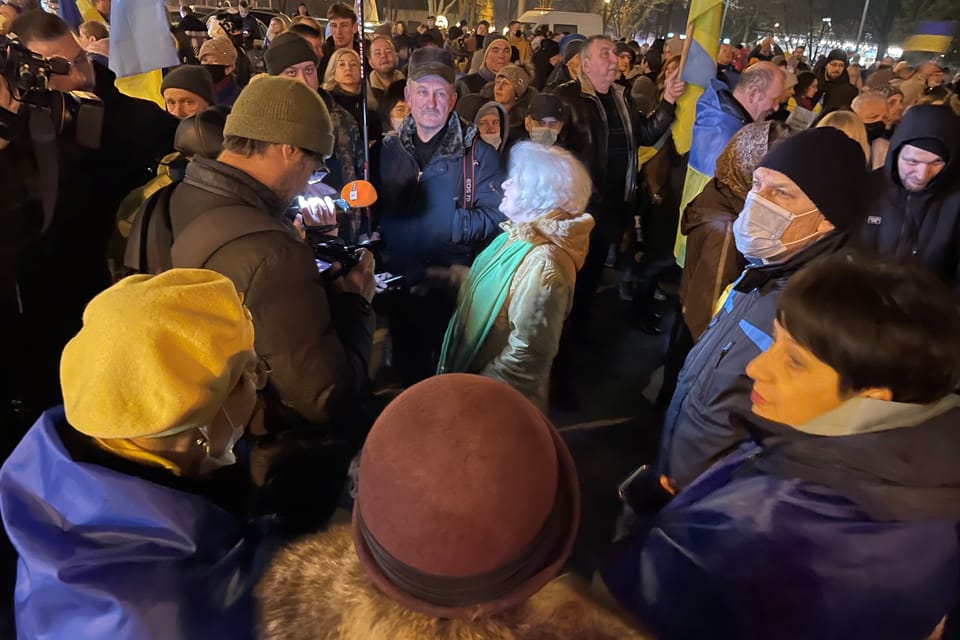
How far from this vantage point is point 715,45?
15.4 feet

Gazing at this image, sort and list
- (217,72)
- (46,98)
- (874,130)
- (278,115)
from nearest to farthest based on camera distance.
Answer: (278,115)
(46,98)
(217,72)
(874,130)

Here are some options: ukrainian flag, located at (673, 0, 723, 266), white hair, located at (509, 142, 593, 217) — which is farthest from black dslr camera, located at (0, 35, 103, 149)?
ukrainian flag, located at (673, 0, 723, 266)

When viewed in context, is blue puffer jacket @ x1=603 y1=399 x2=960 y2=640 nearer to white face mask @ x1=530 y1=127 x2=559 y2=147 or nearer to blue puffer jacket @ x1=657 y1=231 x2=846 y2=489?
blue puffer jacket @ x1=657 y1=231 x2=846 y2=489

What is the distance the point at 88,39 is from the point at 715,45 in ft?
17.6

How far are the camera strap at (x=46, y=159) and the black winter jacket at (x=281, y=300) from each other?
1.06 meters

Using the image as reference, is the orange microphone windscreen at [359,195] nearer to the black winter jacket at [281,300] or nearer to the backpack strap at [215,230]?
the black winter jacket at [281,300]

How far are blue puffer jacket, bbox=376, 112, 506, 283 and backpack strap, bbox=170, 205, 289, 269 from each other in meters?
1.91

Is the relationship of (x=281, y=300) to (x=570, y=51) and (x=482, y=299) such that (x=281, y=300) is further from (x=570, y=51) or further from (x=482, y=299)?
(x=570, y=51)

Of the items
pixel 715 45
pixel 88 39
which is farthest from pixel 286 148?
pixel 88 39

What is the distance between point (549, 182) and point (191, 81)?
92.3 inches

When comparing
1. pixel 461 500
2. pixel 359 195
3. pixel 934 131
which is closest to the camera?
pixel 461 500

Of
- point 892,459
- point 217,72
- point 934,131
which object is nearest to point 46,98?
point 217,72

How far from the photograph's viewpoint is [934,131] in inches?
129

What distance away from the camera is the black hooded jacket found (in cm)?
332
